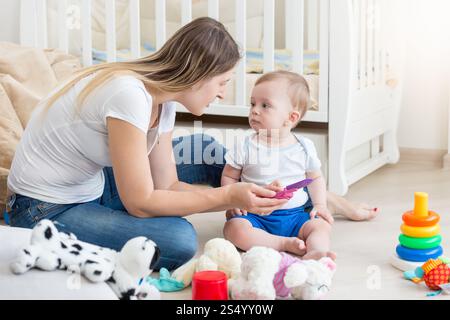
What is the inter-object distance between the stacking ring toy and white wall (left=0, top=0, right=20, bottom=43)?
1.99 meters

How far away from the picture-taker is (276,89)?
188cm

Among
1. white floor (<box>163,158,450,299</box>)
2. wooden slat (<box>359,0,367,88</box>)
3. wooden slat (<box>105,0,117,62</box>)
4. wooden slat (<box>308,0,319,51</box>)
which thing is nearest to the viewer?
white floor (<box>163,158,450,299</box>)

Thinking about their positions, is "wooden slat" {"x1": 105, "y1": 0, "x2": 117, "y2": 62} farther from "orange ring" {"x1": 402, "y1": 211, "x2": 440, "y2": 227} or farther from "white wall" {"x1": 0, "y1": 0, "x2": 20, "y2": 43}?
"orange ring" {"x1": 402, "y1": 211, "x2": 440, "y2": 227}

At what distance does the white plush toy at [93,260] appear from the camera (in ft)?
4.15

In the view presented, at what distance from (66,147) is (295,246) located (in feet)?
1.84

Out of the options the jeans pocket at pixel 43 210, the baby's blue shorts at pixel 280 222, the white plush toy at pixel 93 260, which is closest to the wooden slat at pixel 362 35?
the baby's blue shorts at pixel 280 222

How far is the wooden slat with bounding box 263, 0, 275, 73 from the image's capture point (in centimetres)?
238

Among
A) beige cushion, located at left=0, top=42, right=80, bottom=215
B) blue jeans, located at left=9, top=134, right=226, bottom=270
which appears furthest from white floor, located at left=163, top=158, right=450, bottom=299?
beige cushion, located at left=0, top=42, right=80, bottom=215

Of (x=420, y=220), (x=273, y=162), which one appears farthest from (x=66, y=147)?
(x=420, y=220)

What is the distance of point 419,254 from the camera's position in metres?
1.63

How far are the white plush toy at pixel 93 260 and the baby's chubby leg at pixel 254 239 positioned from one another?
460 millimetres
